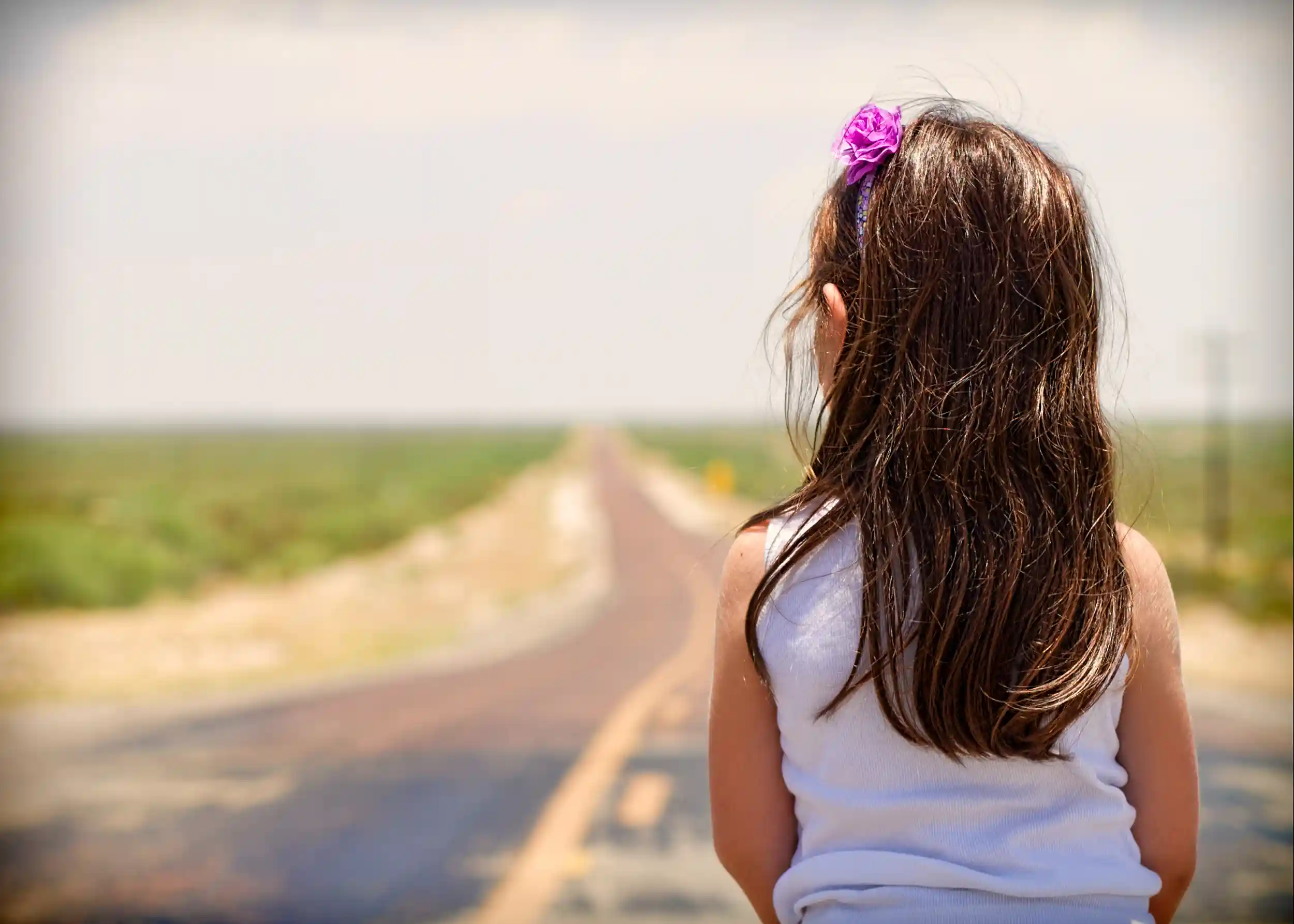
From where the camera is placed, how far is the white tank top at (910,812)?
1.11 meters

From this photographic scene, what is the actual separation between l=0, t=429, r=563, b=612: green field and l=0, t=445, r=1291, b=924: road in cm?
185

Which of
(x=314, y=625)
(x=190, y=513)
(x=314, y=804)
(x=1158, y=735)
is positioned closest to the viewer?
(x=1158, y=735)

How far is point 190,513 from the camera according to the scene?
3159cm

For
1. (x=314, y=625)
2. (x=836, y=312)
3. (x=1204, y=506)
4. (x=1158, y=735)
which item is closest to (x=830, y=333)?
(x=836, y=312)

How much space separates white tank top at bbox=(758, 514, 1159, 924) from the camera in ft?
3.63

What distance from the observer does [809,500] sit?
47.5 inches

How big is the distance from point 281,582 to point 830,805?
21.3 metres

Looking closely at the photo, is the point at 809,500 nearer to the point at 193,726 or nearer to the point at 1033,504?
the point at 1033,504

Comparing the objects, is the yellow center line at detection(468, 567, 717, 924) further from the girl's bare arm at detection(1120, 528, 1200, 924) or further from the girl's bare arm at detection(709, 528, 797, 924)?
the girl's bare arm at detection(1120, 528, 1200, 924)

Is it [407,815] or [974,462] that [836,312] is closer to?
[974,462]

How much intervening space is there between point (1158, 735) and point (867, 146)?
733mm

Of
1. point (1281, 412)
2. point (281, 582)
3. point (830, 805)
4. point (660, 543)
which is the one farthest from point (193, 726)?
point (660, 543)

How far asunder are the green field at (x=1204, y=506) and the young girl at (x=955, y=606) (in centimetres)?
16

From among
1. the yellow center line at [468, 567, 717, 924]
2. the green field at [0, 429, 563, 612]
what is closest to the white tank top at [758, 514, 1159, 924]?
the yellow center line at [468, 567, 717, 924]
